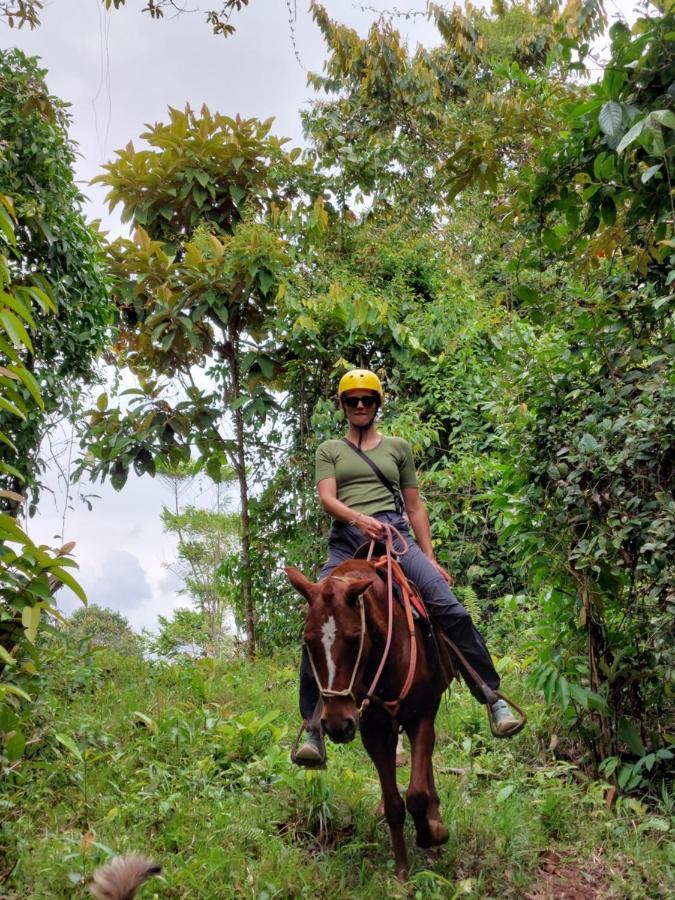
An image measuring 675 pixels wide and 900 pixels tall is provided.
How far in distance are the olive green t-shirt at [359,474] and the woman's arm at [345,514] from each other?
0.06 meters

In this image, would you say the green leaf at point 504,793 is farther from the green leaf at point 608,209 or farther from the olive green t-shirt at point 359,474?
the green leaf at point 608,209

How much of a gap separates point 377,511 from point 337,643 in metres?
1.29

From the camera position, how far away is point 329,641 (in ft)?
11.9

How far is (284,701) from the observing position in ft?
24.0

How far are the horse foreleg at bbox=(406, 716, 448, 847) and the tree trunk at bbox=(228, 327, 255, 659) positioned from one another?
19.8ft

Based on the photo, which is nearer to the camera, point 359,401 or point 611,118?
point 611,118

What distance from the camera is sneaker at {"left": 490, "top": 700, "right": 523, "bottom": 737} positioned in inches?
173

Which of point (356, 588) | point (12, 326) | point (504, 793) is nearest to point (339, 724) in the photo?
point (356, 588)

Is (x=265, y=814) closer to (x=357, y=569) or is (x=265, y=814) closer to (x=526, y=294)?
(x=357, y=569)

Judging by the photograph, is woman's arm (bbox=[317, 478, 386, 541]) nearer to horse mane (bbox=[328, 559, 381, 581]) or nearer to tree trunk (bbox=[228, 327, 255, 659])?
horse mane (bbox=[328, 559, 381, 581])

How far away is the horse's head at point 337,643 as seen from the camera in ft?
11.7

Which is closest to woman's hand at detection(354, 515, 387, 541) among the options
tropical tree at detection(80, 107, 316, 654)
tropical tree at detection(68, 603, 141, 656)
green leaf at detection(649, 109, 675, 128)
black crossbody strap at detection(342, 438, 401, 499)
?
black crossbody strap at detection(342, 438, 401, 499)

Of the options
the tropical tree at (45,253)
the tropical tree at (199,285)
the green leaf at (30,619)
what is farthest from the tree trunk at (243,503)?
the green leaf at (30,619)

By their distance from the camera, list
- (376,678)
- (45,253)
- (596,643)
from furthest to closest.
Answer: (45,253) → (596,643) → (376,678)
